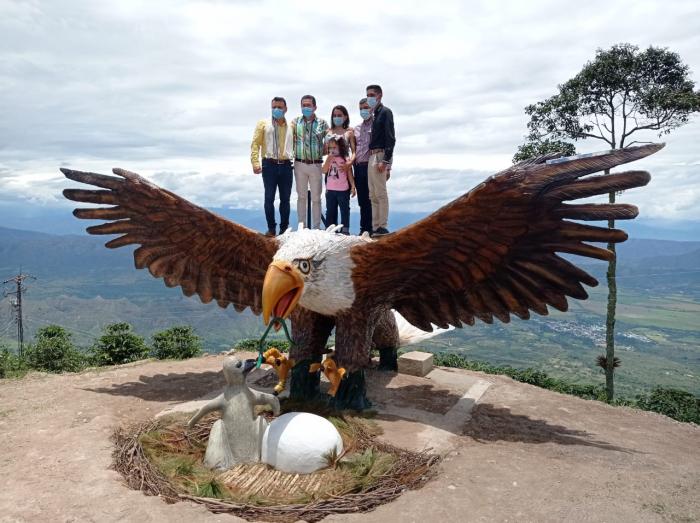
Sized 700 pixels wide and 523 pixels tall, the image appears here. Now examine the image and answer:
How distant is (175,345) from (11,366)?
7.63 feet

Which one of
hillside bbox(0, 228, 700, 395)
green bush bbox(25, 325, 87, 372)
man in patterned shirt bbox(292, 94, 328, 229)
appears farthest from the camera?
hillside bbox(0, 228, 700, 395)

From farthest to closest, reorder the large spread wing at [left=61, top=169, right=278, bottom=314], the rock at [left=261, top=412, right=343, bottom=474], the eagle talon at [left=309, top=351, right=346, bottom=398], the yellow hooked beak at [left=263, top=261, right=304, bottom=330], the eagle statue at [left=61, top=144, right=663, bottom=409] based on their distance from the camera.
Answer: the large spread wing at [left=61, top=169, right=278, bottom=314], the eagle talon at [left=309, top=351, right=346, bottom=398], the yellow hooked beak at [left=263, top=261, right=304, bottom=330], the eagle statue at [left=61, top=144, right=663, bottom=409], the rock at [left=261, top=412, right=343, bottom=474]

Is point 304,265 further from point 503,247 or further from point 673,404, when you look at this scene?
point 673,404

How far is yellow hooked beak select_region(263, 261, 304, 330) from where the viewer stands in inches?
157

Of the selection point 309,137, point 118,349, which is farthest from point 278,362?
point 118,349

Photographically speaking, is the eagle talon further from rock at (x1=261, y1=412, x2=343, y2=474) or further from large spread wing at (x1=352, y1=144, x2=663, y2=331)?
rock at (x1=261, y1=412, x2=343, y2=474)

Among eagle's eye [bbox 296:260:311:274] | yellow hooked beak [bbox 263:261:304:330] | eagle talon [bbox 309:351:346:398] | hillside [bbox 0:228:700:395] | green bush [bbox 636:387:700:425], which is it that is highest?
eagle's eye [bbox 296:260:311:274]

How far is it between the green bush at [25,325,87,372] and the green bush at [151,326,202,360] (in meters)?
1.15

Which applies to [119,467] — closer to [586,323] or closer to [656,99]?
[656,99]

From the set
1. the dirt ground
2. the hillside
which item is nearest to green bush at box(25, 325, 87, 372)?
the dirt ground

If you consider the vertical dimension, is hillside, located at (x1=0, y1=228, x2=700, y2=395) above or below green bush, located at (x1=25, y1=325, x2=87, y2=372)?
below

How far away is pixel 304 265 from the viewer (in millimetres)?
4398

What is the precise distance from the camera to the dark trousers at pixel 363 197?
6.07m

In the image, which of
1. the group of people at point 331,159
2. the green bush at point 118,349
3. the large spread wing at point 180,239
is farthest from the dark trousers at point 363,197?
the green bush at point 118,349
